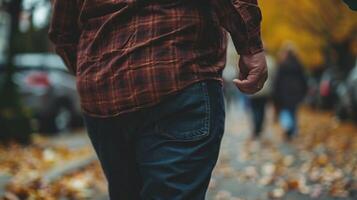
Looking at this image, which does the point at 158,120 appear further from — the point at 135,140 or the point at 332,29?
the point at 332,29

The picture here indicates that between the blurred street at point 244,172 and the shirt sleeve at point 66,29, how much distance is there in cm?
290

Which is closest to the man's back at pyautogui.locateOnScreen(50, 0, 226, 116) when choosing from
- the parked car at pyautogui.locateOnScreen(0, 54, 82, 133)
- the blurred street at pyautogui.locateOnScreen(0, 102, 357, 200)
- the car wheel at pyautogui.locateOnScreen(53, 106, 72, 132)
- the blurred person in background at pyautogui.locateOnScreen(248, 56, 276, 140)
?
the blurred street at pyautogui.locateOnScreen(0, 102, 357, 200)

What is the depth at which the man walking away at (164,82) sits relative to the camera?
2.13 m

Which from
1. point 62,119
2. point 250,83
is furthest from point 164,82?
point 62,119

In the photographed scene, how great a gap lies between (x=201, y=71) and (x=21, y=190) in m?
3.69

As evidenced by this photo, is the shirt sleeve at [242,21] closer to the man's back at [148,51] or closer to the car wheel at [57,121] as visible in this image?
the man's back at [148,51]

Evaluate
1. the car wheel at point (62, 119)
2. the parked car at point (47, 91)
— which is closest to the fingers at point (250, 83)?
the parked car at point (47, 91)

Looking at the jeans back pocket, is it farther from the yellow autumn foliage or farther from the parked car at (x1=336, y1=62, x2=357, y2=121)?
the yellow autumn foliage

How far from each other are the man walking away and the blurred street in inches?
127

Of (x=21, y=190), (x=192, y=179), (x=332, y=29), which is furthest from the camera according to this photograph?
(x=332, y=29)

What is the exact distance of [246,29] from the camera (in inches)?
88.4

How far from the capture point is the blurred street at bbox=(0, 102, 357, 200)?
230 inches

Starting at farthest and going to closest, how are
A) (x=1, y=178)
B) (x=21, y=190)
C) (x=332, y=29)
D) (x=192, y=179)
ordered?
(x=332, y=29) → (x=1, y=178) → (x=21, y=190) → (x=192, y=179)

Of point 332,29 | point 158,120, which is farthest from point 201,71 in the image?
point 332,29
